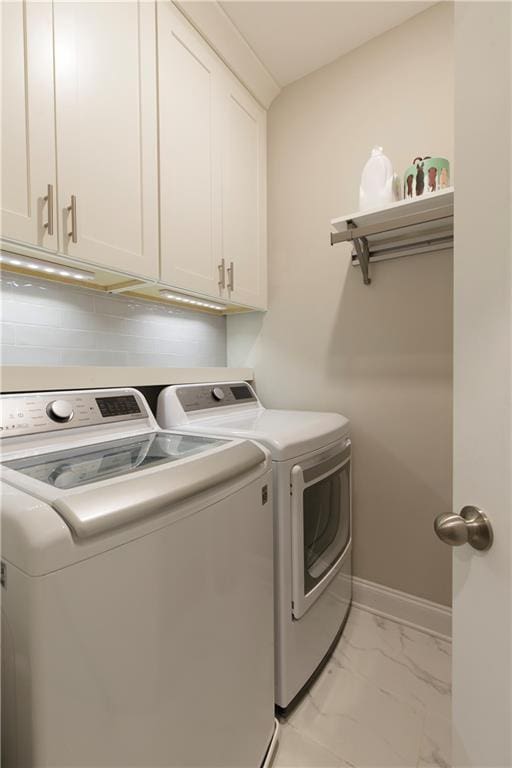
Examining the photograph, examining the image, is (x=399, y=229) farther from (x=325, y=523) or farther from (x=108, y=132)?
(x=325, y=523)

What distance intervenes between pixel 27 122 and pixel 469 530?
1.49 meters

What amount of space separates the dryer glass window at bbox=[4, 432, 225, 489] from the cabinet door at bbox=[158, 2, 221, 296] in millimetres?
716

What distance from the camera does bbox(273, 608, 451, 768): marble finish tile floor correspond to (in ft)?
3.69

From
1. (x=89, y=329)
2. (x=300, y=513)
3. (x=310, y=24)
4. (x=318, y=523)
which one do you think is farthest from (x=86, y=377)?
(x=310, y=24)

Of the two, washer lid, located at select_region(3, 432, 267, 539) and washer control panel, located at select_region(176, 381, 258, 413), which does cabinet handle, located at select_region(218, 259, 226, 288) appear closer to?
washer control panel, located at select_region(176, 381, 258, 413)

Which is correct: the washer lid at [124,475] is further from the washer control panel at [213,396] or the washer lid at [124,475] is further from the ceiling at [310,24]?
the ceiling at [310,24]

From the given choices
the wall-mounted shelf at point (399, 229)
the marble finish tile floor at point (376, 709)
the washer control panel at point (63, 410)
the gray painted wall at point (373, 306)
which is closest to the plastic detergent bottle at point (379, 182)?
the wall-mounted shelf at point (399, 229)

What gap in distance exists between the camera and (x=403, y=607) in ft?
5.62

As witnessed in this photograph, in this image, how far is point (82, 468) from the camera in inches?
33.3

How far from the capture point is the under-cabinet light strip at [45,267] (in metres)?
1.20

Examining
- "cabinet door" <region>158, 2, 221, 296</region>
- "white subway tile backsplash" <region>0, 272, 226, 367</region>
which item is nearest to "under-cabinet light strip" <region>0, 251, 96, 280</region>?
"white subway tile backsplash" <region>0, 272, 226, 367</region>

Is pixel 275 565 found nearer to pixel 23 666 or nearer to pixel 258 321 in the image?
pixel 23 666

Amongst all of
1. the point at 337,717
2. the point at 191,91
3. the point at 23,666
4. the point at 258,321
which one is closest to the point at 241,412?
the point at 258,321

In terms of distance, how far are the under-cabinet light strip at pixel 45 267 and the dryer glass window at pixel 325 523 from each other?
3.90 feet
